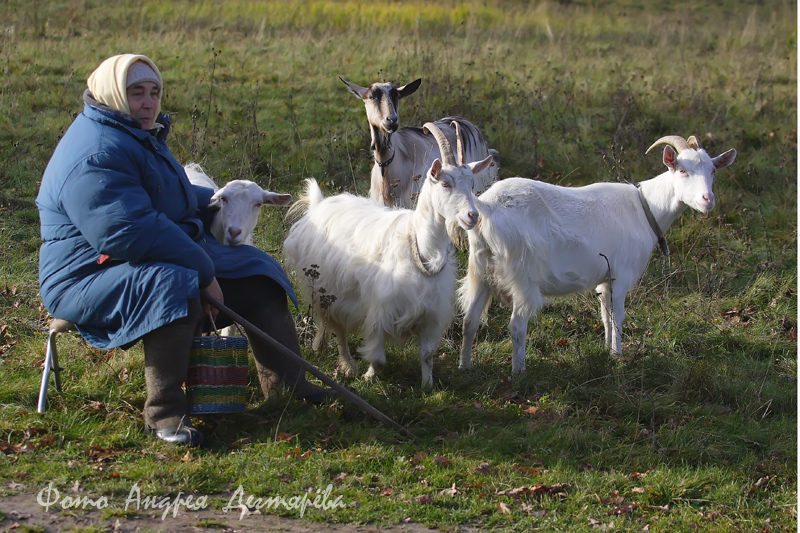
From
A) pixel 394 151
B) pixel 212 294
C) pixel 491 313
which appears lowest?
pixel 491 313

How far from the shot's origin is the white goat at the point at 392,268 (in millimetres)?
5641

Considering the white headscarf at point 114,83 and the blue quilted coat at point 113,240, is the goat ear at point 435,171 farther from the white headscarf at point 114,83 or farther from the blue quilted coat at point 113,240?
the white headscarf at point 114,83

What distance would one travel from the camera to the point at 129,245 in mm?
4449

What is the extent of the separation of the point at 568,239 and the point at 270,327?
2.40m

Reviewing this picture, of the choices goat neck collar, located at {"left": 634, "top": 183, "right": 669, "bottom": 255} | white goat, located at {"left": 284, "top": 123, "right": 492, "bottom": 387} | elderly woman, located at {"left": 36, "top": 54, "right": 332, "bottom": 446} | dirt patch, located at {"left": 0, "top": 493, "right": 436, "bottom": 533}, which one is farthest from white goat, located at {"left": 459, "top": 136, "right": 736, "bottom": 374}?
dirt patch, located at {"left": 0, "top": 493, "right": 436, "bottom": 533}

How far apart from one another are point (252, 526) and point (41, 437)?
1541mm

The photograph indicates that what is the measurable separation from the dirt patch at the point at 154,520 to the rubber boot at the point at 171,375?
1.99ft

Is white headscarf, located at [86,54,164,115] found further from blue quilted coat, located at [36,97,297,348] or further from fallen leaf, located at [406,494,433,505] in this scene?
fallen leaf, located at [406,494,433,505]

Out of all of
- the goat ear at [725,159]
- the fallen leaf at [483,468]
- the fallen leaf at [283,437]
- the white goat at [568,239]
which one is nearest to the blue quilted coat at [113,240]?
the fallen leaf at [283,437]

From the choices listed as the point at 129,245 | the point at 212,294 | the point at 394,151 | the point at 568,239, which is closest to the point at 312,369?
the point at 212,294

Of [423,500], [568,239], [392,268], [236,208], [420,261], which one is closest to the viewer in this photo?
A: [423,500]

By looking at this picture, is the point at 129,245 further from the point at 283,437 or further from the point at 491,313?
the point at 491,313

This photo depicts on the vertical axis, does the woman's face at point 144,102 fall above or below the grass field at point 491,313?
above

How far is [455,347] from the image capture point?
6871 mm
